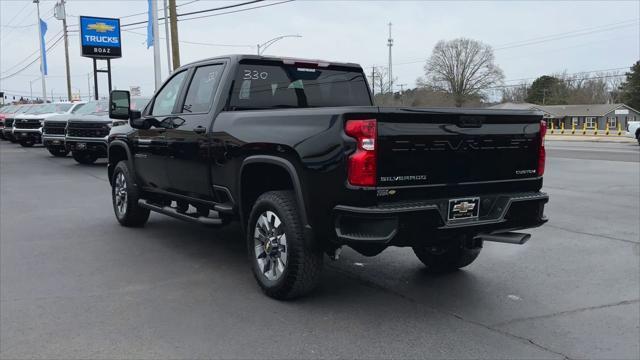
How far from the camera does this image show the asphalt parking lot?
3971mm

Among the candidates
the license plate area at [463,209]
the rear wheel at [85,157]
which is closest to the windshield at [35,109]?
the rear wheel at [85,157]

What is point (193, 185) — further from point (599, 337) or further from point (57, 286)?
point (599, 337)

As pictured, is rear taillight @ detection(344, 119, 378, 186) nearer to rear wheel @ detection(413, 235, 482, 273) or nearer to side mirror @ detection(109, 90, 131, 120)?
rear wheel @ detection(413, 235, 482, 273)

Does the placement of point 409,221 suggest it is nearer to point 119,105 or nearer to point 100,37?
point 119,105

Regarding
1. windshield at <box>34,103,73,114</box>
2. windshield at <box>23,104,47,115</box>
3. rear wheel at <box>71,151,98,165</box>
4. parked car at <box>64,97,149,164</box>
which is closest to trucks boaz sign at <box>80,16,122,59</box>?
windshield at <box>23,104,47,115</box>

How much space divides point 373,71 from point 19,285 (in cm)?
7767

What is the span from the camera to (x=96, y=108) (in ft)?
58.7

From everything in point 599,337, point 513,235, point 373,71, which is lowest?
point 599,337

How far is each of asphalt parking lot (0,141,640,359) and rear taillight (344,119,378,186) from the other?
112cm

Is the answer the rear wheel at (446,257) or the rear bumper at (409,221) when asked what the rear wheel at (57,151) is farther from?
the rear bumper at (409,221)

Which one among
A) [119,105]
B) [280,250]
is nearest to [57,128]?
[119,105]

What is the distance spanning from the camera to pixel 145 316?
4.48m

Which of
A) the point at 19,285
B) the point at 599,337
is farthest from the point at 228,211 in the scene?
the point at 599,337

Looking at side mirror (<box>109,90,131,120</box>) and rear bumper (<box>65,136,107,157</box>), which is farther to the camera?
rear bumper (<box>65,136,107,157</box>)
